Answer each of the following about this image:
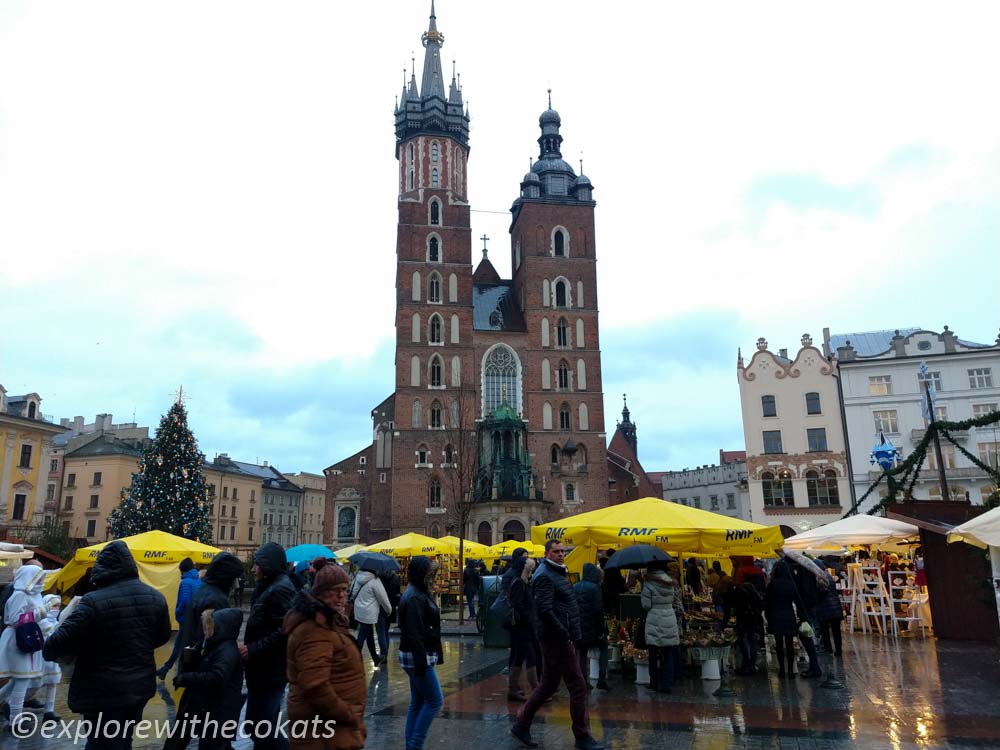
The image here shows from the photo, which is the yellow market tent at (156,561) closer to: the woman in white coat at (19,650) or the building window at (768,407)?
the woman in white coat at (19,650)

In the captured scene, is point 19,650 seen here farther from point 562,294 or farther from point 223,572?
point 562,294

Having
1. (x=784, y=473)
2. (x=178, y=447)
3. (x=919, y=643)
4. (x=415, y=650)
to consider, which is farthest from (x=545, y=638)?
(x=784, y=473)

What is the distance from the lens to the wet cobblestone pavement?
23.2 ft

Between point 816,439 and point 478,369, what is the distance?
69.2ft

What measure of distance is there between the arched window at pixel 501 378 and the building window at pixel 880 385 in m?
20.8

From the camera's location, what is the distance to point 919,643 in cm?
1420

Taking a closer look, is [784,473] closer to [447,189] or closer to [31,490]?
[447,189]

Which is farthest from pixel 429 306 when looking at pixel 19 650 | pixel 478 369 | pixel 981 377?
pixel 19 650

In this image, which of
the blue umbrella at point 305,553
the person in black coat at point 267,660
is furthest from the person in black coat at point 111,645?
the blue umbrella at point 305,553

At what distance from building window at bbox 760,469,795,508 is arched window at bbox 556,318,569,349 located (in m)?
15.6

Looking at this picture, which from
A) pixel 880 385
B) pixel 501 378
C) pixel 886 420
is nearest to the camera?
pixel 886 420

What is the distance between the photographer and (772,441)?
140 ft

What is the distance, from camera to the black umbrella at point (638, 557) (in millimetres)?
9695

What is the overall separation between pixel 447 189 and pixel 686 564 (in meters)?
42.1
